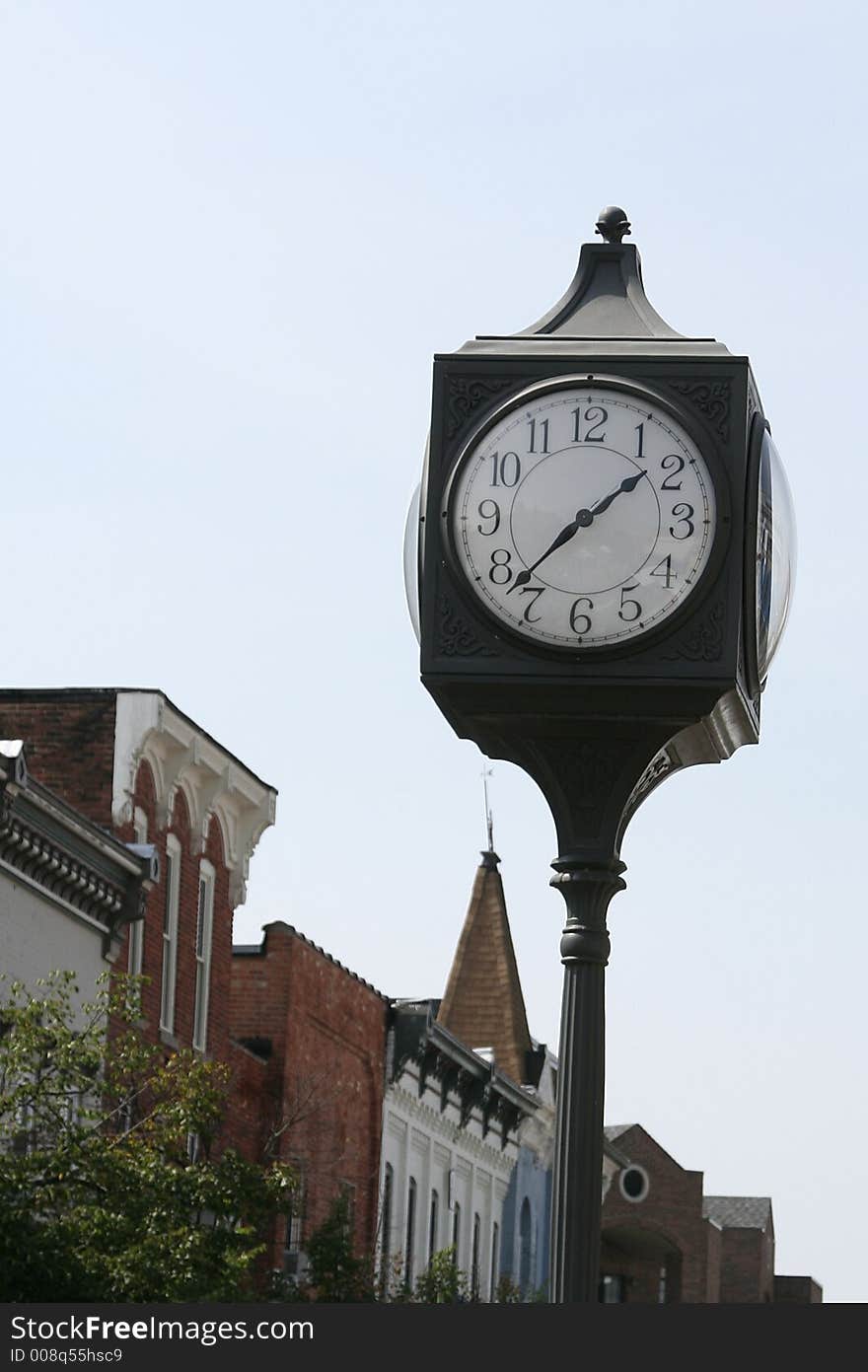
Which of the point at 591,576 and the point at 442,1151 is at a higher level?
the point at 442,1151

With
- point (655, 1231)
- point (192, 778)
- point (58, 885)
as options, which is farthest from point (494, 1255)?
point (655, 1231)

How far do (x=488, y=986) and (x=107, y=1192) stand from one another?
3423 cm

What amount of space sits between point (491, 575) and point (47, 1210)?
46.8ft

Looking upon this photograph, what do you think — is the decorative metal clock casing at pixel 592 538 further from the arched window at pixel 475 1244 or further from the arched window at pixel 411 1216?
the arched window at pixel 475 1244

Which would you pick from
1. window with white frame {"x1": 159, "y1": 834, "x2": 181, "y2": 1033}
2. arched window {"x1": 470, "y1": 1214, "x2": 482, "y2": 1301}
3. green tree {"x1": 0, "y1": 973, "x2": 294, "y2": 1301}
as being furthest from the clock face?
arched window {"x1": 470, "y1": 1214, "x2": 482, "y2": 1301}

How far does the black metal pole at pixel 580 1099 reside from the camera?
4.54m

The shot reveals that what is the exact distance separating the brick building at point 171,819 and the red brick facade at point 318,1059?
601mm

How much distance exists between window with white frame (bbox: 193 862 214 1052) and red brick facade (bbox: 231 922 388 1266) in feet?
6.55

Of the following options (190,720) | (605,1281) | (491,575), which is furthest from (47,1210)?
(605,1281)

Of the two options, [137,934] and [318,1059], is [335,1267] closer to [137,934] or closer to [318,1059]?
[137,934]

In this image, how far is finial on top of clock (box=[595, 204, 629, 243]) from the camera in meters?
5.27

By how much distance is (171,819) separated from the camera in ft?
94.1

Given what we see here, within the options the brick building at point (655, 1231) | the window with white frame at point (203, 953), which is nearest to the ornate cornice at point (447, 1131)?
the window with white frame at point (203, 953)

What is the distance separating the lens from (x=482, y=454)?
4895 mm
